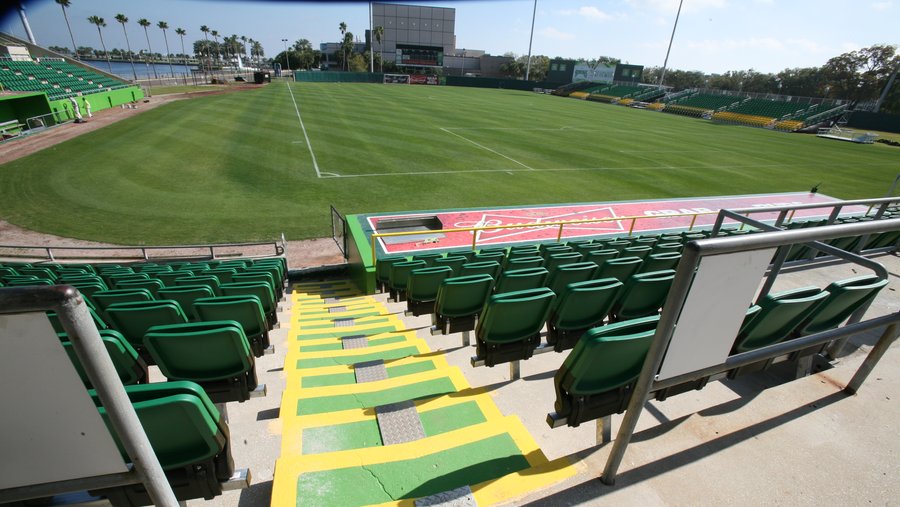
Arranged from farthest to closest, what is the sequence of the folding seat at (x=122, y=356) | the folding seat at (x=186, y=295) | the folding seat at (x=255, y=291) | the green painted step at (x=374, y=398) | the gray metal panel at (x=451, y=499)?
the folding seat at (x=255, y=291) → the folding seat at (x=186, y=295) → the green painted step at (x=374, y=398) → the folding seat at (x=122, y=356) → the gray metal panel at (x=451, y=499)

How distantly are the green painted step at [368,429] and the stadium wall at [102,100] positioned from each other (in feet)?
126

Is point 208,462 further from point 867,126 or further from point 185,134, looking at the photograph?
point 867,126

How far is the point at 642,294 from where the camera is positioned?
14.3 feet

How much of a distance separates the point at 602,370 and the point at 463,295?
2.20 m

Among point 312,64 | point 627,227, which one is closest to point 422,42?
point 312,64

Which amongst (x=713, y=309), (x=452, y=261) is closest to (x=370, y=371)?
(x=452, y=261)

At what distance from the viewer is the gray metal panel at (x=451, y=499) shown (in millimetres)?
2465

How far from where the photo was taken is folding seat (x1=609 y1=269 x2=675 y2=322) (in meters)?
4.23

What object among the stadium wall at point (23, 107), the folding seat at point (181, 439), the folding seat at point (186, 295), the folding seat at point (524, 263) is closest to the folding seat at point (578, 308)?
the folding seat at point (524, 263)

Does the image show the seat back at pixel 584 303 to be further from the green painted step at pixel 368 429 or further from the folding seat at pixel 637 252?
the folding seat at pixel 637 252

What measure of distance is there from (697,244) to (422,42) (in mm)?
142321

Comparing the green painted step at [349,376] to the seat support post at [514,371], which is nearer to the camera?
the seat support post at [514,371]

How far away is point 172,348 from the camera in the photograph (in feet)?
9.75

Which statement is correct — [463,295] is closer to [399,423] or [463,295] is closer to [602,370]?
[399,423]
